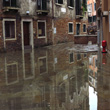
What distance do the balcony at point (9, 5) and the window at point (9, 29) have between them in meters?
0.93

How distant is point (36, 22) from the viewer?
2084 cm

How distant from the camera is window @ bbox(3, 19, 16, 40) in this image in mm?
17969

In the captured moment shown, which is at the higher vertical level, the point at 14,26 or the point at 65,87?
the point at 14,26

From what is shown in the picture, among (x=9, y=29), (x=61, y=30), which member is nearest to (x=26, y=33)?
(x=9, y=29)

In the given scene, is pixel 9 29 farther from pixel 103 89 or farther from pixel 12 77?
pixel 103 89

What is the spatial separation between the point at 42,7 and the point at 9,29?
4.36 meters

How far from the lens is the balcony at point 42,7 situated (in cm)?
2065

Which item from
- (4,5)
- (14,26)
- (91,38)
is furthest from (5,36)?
(91,38)

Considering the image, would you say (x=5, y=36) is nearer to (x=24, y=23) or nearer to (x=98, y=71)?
(x=24, y=23)

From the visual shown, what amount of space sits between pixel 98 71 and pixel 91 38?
588 inches

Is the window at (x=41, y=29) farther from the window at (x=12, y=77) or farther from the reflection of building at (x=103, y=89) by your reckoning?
the reflection of building at (x=103, y=89)

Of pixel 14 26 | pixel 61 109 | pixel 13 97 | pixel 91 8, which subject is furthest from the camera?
pixel 91 8

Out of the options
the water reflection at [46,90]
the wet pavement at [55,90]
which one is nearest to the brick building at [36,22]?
the water reflection at [46,90]

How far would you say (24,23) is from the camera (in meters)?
19.8
